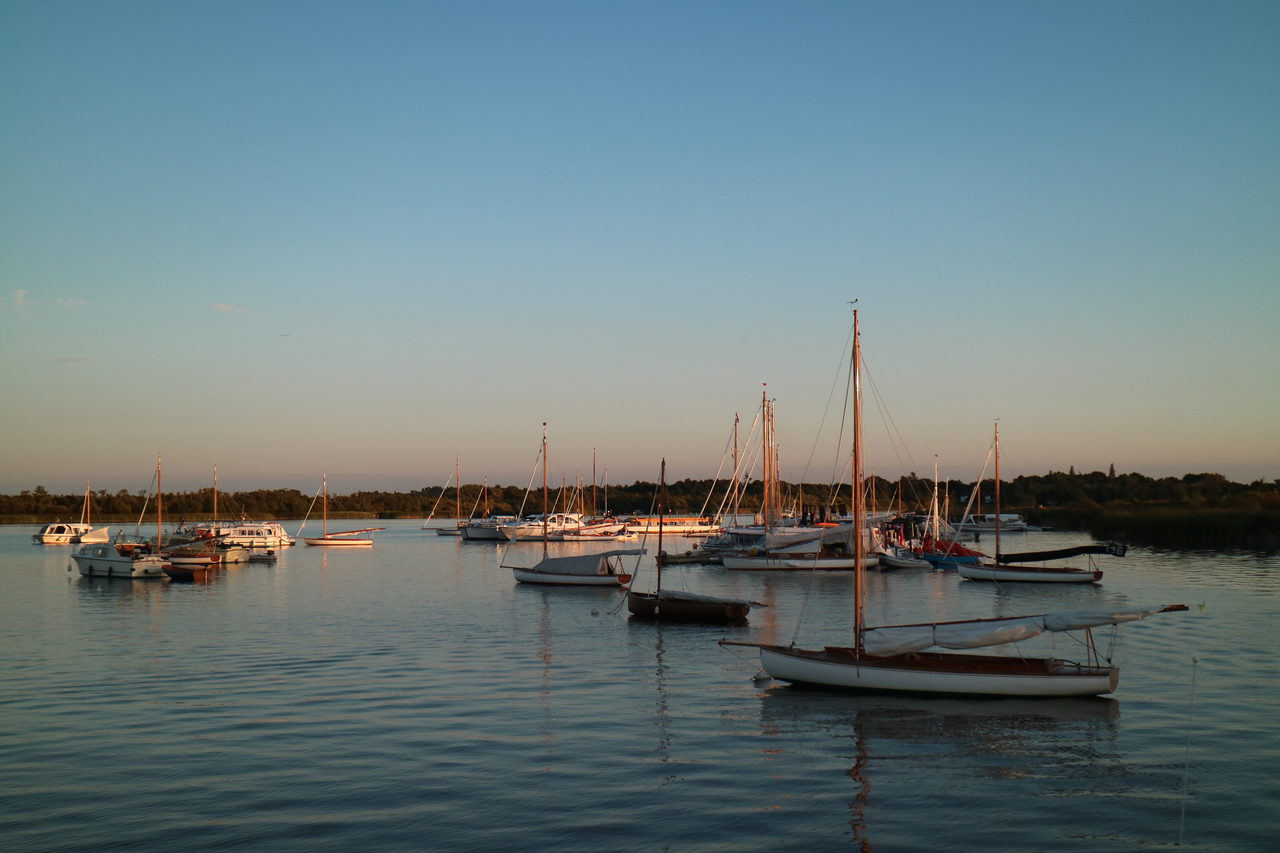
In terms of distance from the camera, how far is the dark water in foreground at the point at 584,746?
19859 mm

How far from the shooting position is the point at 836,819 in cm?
2044

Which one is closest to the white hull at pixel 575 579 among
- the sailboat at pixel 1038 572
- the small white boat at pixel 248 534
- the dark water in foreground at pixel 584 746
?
the dark water in foreground at pixel 584 746

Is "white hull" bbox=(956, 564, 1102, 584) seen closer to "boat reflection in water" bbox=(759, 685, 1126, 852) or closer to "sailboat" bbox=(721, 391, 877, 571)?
"sailboat" bbox=(721, 391, 877, 571)

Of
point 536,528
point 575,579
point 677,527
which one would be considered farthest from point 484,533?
point 575,579

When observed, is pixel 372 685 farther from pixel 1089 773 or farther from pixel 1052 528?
pixel 1052 528

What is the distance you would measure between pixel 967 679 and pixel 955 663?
0.82 meters

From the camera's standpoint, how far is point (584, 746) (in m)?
26.2

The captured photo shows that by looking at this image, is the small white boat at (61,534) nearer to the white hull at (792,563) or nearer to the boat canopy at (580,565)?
the boat canopy at (580,565)

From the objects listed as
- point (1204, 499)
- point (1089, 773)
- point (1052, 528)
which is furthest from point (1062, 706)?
point (1052, 528)

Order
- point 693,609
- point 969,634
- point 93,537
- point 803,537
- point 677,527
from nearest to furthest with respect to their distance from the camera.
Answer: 1. point 969,634
2. point 693,609
3. point 803,537
4. point 93,537
5. point 677,527

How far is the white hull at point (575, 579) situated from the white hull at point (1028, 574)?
1142 inches

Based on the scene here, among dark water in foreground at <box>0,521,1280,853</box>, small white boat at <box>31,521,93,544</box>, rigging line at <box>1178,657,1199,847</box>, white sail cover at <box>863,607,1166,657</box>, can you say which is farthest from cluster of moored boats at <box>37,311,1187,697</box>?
small white boat at <box>31,521,93,544</box>

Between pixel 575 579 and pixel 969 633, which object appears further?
pixel 575 579

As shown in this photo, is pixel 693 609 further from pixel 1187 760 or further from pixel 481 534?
pixel 481 534
